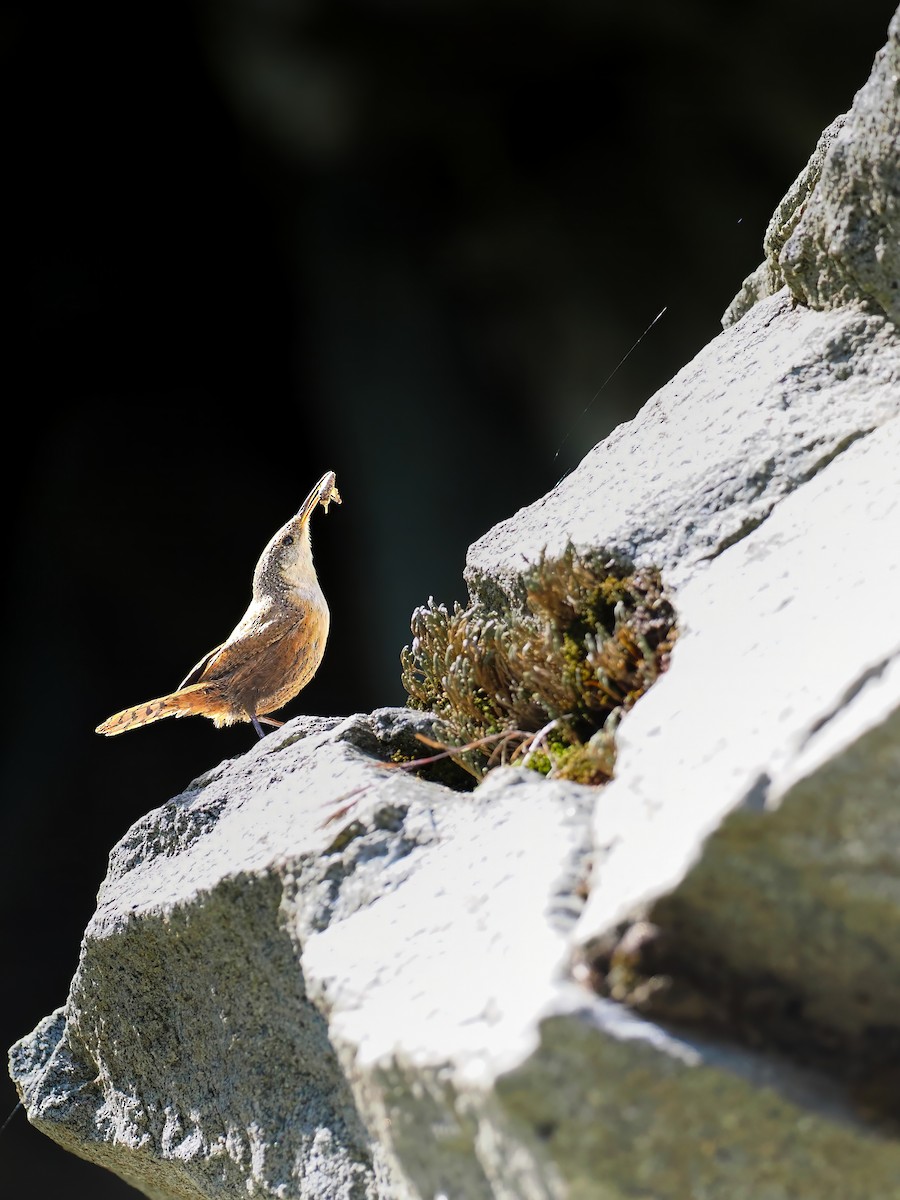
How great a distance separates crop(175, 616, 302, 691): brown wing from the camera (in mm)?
3758

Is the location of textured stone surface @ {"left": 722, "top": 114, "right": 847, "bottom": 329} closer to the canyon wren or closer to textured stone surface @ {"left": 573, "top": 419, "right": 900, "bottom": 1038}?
textured stone surface @ {"left": 573, "top": 419, "right": 900, "bottom": 1038}

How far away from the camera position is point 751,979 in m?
1.37

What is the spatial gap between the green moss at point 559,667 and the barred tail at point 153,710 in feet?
3.48

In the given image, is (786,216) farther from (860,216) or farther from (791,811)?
(791,811)

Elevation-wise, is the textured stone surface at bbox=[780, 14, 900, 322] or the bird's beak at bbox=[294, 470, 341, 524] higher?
the bird's beak at bbox=[294, 470, 341, 524]

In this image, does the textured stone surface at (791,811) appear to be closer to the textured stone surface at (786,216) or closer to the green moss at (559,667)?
the green moss at (559,667)

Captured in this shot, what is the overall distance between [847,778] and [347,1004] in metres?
0.92

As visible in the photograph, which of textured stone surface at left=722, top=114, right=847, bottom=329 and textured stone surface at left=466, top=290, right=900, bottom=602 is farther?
textured stone surface at left=722, top=114, right=847, bottom=329

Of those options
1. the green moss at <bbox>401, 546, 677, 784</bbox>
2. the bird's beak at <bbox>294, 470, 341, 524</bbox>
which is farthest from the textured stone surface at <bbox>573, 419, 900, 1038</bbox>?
the bird's beak at <bbox>294, 470, 341, 524</bbox>

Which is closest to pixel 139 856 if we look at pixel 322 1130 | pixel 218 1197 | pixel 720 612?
pixel 218 1197

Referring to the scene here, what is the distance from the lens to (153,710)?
3744mm

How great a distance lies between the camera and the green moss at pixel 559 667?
2.37 m

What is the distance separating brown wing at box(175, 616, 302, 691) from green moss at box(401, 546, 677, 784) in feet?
2.75

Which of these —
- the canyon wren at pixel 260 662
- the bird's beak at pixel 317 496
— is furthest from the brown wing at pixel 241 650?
the bird's beak at pixel 317 496
